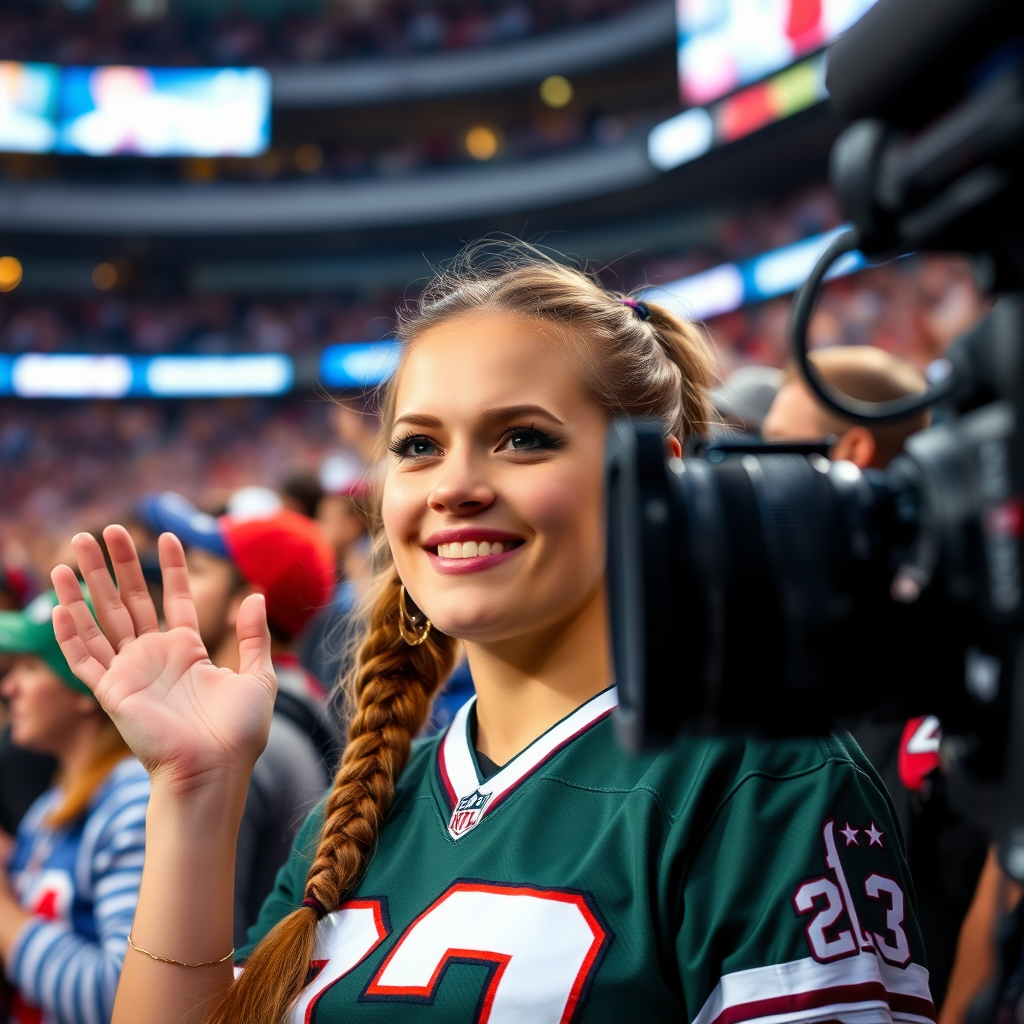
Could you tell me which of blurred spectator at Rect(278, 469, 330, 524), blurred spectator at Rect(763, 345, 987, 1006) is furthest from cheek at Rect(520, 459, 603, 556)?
blurred spectator at Rect(278, 469, 330, 524)

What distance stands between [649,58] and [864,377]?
42.9 feet

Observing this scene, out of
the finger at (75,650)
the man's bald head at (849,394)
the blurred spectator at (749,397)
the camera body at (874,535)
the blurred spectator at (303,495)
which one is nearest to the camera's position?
the camera body at (874,535)

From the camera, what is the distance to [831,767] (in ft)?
2.72

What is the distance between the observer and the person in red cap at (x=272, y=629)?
1.70m

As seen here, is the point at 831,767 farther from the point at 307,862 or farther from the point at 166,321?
the point at 166,321

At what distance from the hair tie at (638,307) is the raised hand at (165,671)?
536 millimetres

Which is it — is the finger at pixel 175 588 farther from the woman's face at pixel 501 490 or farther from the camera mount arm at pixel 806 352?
the camera mount arm at pixel 806 352

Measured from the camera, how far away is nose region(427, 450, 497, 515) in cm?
96

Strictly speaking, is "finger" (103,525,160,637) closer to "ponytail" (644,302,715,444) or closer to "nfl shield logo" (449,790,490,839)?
"nfl shield logo" (449,790,490,839)

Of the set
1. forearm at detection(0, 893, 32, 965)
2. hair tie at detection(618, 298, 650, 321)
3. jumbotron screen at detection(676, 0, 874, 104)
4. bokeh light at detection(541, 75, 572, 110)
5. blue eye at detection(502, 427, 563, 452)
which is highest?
bokeh light at detection(541, 75, 572, 110)

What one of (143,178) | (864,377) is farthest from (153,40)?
(864,377)

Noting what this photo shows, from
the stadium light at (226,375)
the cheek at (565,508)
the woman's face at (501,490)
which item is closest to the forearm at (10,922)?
the woman's face at (501,490)

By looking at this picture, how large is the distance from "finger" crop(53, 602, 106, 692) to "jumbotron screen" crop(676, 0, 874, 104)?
841 centimetres

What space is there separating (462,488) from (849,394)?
2.92ft
